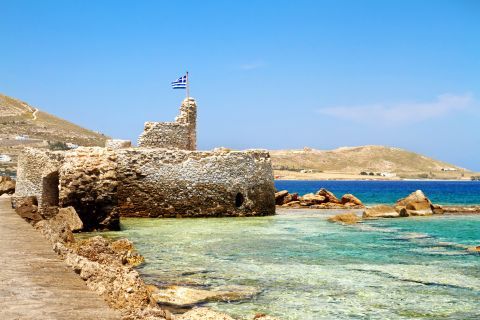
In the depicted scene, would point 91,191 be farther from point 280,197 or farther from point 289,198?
point 289,198

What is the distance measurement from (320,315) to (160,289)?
2600mm

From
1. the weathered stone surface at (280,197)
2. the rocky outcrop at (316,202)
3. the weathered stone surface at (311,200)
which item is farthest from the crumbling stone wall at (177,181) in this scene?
the weathered stone surface at (311,200)

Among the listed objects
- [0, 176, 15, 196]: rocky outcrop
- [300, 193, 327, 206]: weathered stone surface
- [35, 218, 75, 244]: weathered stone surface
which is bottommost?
[35, 218, 75, 244]: weathered stone surface

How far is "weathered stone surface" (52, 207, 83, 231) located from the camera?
16.2 m

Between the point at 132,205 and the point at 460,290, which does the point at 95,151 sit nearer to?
the point at 132,205

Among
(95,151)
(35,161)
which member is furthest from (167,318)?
(35,161)

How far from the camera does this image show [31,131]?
99.9 meters

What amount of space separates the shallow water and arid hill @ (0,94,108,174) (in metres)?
52.8

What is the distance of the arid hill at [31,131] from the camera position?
81.6 meters

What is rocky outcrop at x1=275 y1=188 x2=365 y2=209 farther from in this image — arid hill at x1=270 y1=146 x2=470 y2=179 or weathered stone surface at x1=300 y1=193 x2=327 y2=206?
arid hill at x1=270 y1=146 x2=470 y2=179

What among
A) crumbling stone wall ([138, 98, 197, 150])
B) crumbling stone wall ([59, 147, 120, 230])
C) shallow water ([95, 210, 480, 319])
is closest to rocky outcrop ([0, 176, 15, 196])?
crumbling stone wall ([138, 98, 197, 150])

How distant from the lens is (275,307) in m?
8.28

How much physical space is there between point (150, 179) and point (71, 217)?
6.02 meters

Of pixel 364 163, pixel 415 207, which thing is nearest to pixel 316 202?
pixel 415 207
